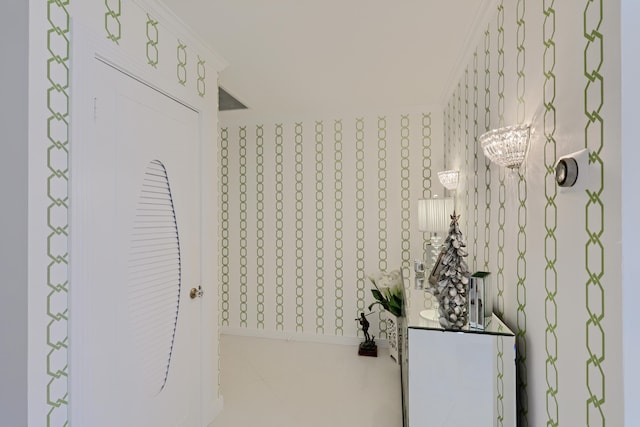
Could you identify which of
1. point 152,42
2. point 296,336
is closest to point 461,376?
point 152,42

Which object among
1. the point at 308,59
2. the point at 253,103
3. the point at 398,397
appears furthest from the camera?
the point at 253,103

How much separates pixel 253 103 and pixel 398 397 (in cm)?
290

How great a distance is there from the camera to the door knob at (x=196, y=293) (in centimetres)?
208

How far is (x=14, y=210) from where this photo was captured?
116 centimetres

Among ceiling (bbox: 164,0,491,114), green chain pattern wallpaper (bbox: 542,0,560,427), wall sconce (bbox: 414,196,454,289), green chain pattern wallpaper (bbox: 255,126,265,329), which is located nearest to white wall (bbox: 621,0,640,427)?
green chain pattern wallpaper (bbox: 542,0,560,427)

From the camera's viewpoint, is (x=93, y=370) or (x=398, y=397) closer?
(x=93, y=370)

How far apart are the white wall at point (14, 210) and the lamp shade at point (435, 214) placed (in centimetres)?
240

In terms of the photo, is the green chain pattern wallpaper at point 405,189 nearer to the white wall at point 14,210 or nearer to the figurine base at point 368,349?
the figurine base at point 368,349

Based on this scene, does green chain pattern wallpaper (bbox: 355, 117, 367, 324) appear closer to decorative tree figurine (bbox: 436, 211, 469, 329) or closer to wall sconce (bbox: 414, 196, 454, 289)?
wall sconce (bbox: 414, 196, 454, 289)

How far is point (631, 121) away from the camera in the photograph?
733 millimetres

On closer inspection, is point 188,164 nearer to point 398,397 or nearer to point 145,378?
point 145,378

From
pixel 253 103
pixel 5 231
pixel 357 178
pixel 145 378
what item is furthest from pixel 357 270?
pixel 5 231

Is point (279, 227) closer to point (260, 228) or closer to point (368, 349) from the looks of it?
point (260, 228)

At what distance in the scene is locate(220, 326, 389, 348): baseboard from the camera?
3.49 metres
